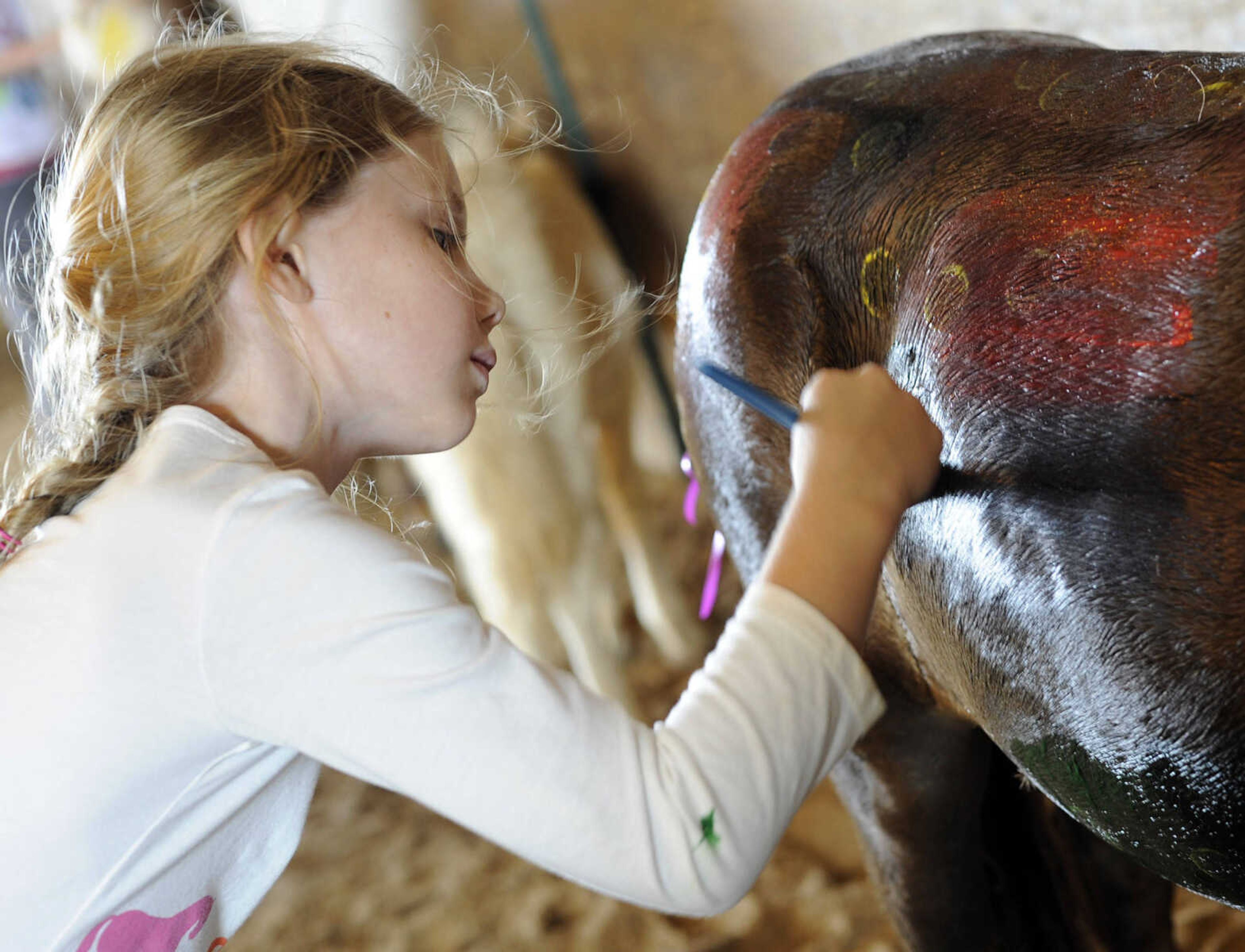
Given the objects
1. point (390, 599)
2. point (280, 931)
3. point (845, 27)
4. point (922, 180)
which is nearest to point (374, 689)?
point (390, 599)

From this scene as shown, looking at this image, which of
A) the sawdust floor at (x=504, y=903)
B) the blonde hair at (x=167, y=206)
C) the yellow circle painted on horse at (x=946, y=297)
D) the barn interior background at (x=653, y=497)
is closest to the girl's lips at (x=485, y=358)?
the blonde hair at (x=167, y=206)

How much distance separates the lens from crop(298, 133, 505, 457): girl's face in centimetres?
61

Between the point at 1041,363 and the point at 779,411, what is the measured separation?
12 cm

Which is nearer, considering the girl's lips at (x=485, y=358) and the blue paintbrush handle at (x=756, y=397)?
the blue paintbrush handle at (x=756, y=397)

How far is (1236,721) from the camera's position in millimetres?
484

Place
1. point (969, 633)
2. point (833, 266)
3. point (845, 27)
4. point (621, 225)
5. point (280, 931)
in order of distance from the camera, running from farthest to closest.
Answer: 1. point (621, 225)
2. point (845, 27)
3. point (280, 931)
4. point (833, 266)
5. point (969, 633)

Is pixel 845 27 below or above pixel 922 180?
below

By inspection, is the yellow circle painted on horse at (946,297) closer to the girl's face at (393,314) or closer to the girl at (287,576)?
the girl at (287,576)

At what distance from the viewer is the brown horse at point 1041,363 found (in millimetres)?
506

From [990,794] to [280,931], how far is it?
958 mm

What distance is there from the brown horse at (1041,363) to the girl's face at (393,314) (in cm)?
19

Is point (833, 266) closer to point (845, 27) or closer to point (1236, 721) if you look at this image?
point (1236, 721)

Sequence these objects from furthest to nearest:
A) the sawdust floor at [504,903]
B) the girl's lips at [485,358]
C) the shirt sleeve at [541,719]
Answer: the sawdust floor at [504,903], the girl's lips at [485,358], the shirt sleeve at [541,719]

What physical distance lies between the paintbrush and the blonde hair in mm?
204
